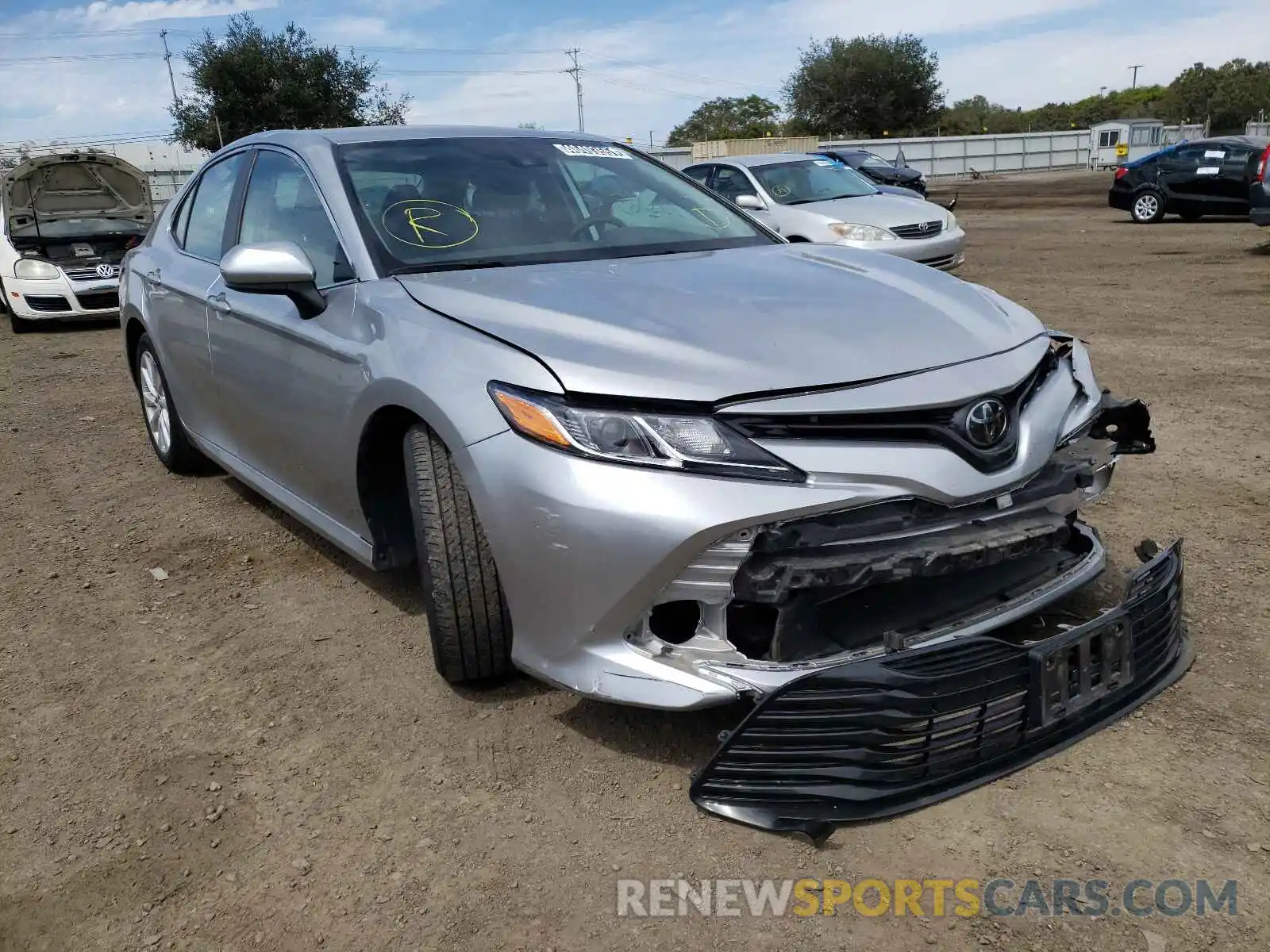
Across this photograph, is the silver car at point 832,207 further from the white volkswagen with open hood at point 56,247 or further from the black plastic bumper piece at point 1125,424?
the black plastic bumper piece at point 1125,424

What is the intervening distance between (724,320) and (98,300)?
10.1 meters

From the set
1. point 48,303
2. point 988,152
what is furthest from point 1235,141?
point 988,152

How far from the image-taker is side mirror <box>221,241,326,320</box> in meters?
2.97

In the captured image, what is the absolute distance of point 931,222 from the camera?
10.7 meters

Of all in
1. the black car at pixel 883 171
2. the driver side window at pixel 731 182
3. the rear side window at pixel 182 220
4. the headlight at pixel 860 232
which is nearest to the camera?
the rear side window at pixel 182 220

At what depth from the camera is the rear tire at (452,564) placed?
262 cm

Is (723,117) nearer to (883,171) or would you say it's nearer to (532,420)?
(883,171)

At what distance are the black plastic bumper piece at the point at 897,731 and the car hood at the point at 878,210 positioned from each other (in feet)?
29.4

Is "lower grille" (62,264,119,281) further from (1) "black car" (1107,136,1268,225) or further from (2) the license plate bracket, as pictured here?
(1) "black car" (1107,136,1268,225)

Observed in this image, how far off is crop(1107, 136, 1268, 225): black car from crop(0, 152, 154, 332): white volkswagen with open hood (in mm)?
14740

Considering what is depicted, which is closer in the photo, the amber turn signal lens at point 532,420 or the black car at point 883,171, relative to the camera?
the amber turn signal lens at point 532,420

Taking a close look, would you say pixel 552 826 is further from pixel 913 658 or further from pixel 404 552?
pixel 404 552

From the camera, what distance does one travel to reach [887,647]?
2.25m

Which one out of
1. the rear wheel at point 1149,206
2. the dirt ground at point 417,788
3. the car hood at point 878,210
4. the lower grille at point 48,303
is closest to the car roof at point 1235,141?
the rear wheel at point 1149,206
